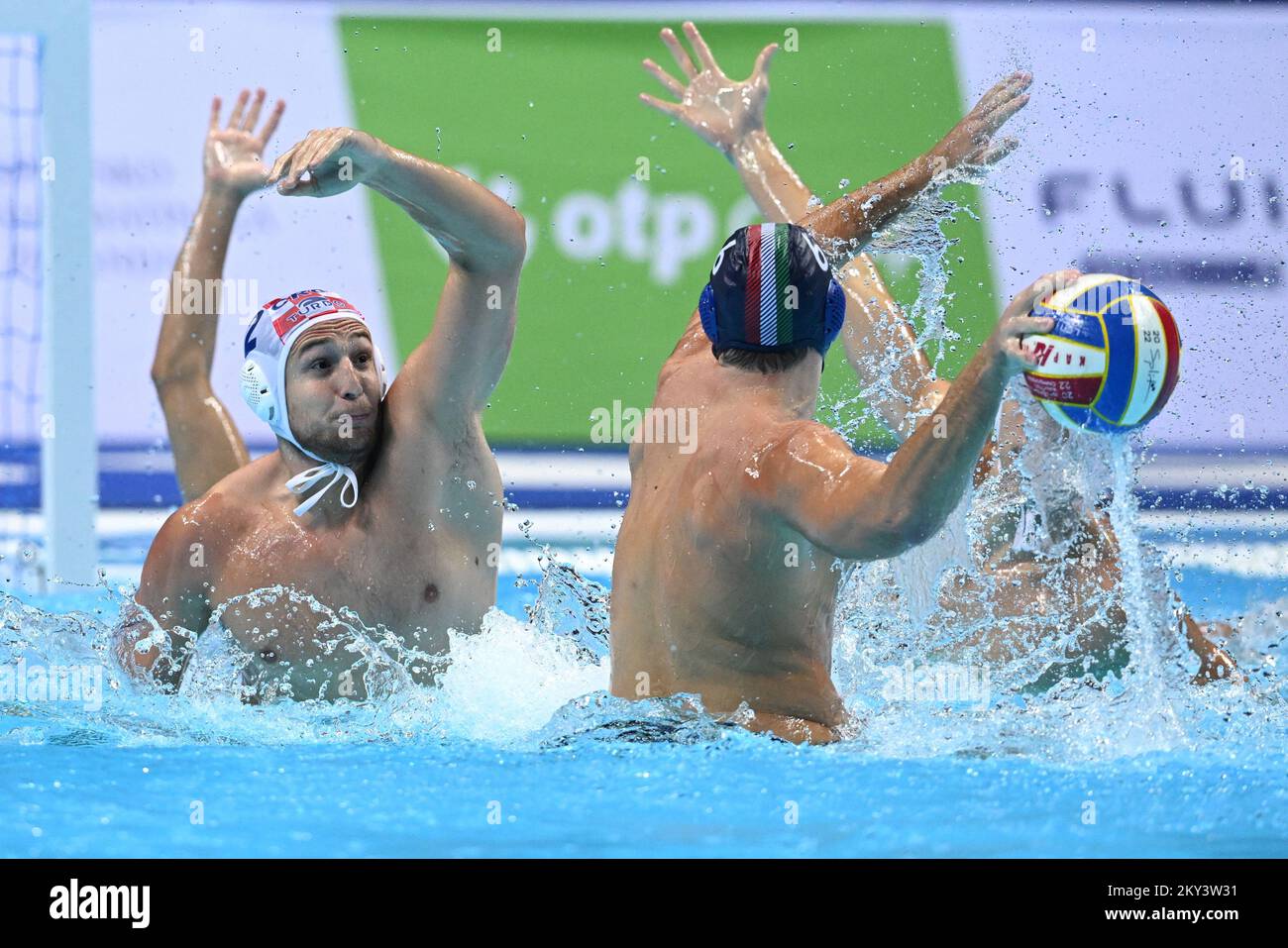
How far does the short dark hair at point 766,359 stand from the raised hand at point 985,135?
0.90m

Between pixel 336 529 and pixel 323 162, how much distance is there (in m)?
1.06

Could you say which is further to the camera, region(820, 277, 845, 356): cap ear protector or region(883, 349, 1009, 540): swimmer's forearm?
region(820, 277, 845, 356): cap ear protector

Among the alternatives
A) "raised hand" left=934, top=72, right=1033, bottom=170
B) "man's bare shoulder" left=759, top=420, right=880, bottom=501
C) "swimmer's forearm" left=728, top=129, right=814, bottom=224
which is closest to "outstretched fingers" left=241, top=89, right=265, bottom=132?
"swimmer's forearm" left=728, top=129, right=814, bottom=224

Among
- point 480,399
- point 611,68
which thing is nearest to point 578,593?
point 480,399

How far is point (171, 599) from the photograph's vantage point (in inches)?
144

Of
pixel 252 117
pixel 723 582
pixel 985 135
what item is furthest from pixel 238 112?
pixel 723 582

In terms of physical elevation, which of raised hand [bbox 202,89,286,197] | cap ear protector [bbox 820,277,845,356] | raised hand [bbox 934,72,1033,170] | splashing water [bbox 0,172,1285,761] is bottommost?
splashing water [bbox 0,172,1285,761]

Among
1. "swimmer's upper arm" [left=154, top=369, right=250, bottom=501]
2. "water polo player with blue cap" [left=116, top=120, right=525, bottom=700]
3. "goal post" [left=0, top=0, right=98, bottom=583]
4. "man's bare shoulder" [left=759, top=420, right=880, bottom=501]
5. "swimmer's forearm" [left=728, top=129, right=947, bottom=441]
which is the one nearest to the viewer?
"man's bare shoulder" [left=759, top=420, right=880, bottom=501]

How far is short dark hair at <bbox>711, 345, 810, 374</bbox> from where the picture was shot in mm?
2990

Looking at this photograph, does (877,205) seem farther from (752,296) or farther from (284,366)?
(284,366)

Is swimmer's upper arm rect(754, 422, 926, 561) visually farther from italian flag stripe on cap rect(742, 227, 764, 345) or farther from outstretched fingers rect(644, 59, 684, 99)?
outstretched fingers rect(644, 59, 684, 99)

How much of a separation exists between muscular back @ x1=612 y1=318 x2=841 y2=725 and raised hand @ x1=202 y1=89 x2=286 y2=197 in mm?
2121

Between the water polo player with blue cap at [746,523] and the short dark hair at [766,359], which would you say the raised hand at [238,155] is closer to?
the water polo player with blue cap at [746,523]
